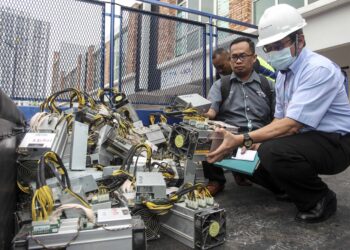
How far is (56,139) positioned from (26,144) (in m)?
0.24

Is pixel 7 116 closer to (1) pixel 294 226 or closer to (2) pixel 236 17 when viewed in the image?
(1) pixel 294 226

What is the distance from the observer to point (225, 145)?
5.83 feet

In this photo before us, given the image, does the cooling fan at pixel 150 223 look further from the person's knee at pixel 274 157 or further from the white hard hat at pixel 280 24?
the white hard hat at pixel 280 24

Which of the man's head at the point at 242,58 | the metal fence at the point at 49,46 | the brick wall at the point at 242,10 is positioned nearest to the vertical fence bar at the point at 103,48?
the metal fence at the point at 49,46

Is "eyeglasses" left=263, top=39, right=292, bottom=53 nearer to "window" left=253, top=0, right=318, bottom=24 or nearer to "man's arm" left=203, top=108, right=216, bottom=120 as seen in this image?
"man's arm" left=203, top=108, right=216, bottom=120

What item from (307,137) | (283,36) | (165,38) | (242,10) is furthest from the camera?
(242,10)

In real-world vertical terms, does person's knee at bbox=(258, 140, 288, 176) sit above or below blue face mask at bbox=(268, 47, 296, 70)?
below

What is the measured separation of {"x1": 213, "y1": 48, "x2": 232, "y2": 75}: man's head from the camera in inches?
143

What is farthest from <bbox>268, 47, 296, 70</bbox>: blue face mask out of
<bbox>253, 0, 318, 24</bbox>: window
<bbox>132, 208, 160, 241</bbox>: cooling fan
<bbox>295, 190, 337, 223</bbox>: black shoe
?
<bbox>253, 0, 318, 24</bbox>: window

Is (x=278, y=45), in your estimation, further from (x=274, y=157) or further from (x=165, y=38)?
(x=165, y=38)

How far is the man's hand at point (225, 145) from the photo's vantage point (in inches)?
69.9

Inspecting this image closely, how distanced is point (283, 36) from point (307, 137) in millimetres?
650

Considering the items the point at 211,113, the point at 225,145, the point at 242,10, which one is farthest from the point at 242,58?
the point at 242,10

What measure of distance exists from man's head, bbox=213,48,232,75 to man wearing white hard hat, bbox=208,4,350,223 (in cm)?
171
